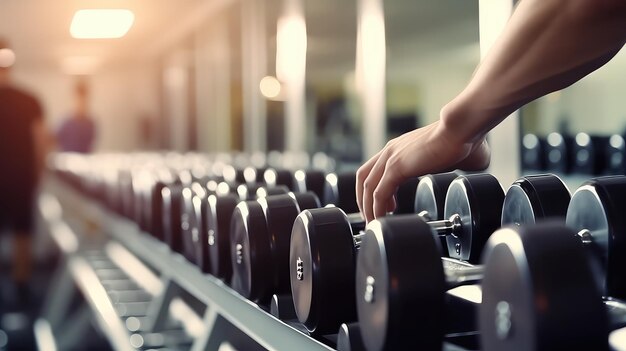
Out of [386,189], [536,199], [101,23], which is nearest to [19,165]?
[101,23]

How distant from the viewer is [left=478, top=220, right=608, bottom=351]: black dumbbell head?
0.77 m

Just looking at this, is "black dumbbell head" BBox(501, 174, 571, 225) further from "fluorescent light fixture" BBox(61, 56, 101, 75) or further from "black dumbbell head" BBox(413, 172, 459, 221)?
"fluorescent light fixture" BBox(61, 56, 101, 75)

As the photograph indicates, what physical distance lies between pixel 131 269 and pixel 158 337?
160 centimetres

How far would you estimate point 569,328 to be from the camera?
778 millimetres

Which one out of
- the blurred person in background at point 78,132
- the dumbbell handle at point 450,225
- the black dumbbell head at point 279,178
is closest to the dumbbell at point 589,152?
the black dumbbell head at point 279,178

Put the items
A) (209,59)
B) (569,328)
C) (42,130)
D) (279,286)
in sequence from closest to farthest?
(569,328) < (279,286) < (42,130) < (209,59)

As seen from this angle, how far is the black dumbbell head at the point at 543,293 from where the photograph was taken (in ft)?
2.54

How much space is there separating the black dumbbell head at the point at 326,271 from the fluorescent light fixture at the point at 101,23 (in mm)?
6010

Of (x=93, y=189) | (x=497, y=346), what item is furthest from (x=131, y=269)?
(x=497, y=346)

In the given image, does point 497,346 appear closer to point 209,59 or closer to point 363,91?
point 363,91

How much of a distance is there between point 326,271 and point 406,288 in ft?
0.84

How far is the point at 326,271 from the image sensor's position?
3.95 ft

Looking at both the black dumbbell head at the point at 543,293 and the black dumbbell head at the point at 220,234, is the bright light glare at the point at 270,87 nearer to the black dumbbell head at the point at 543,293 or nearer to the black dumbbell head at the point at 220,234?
the black dumbbell head at the point at 220,234

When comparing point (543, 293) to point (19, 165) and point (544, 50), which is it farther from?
point (19, 165)
